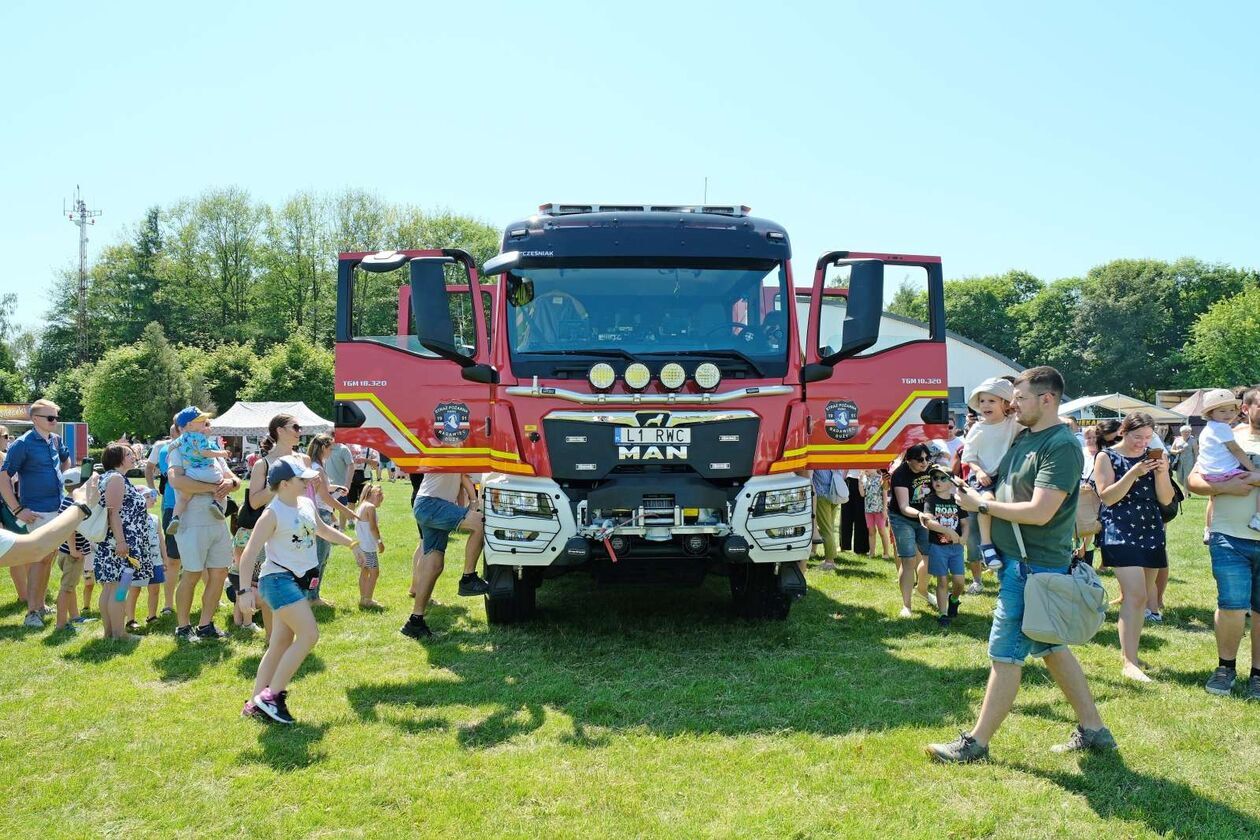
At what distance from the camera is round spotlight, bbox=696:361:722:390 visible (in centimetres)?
648

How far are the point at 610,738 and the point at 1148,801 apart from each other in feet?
8.55

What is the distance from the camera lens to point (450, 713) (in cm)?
550

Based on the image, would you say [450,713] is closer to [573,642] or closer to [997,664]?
[573,642]

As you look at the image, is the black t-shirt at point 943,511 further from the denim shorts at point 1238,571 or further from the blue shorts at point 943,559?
the denim shorts at point 1238,571

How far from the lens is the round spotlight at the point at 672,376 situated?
6453mm

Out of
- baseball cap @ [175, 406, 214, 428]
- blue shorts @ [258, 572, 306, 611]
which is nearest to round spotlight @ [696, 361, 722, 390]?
blue shorts @ [258, 572, 306, 611]

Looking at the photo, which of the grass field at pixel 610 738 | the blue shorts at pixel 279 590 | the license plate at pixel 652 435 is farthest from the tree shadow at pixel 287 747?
the license plate at pixel 652 435

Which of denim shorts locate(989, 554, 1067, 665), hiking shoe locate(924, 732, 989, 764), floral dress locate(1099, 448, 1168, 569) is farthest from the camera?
floral dress locate(1099, 448, 1168, 569)

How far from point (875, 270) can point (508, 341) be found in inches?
106

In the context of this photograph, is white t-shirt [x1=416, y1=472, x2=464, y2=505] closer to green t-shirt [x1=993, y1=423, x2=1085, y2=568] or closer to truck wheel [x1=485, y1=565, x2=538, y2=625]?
truck wheel [x1=485, y1=565, x2=538, y2=625]

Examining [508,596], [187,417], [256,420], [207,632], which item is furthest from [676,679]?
[256,420]

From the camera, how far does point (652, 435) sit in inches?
254

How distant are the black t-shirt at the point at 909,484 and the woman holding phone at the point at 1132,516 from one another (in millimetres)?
1666

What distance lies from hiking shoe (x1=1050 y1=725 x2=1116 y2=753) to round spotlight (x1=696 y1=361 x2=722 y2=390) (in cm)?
311
